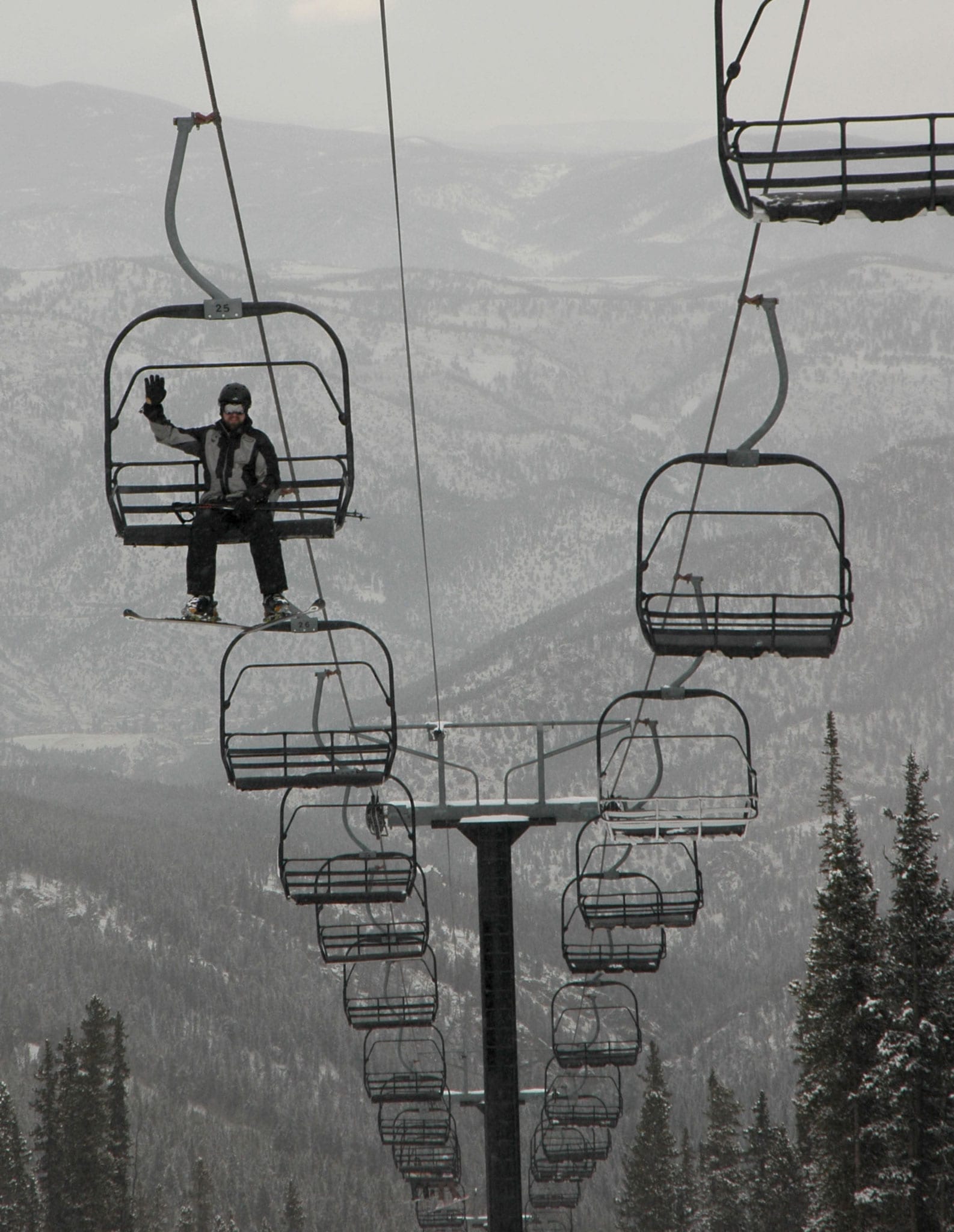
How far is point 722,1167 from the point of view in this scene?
2317 inches

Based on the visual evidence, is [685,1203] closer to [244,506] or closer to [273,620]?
[273,620]

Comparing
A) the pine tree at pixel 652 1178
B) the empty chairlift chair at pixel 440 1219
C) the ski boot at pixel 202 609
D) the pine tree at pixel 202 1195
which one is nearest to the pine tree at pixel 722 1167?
the pine tree at pixel 652 1178

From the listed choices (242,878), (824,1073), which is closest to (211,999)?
(242,878)

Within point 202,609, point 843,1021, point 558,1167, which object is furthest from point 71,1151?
point 202,609

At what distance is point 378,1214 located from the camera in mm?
112500

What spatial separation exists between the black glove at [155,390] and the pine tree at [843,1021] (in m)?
27.5

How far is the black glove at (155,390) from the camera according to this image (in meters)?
8.33

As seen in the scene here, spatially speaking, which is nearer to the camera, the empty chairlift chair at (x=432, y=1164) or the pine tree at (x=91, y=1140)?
the empty chairlift chair at (x=432, y=1164)

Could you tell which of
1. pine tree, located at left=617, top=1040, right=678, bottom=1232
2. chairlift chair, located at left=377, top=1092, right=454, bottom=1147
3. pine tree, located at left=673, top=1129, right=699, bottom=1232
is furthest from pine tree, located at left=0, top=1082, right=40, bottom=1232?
chairlift chair, located at left=377, top=1092, right=454, bottom=1147

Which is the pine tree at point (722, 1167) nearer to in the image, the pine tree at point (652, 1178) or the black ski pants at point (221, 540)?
the pine tree at point (652, 1178)

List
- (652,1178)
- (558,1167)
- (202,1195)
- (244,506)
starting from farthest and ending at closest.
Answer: (202,1195), (652,1178), (558,1167), (244,506)

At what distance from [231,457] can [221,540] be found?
41cm

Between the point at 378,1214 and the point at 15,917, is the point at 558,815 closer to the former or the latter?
the point at 378,1214

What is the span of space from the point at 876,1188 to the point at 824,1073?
9.55 ft
